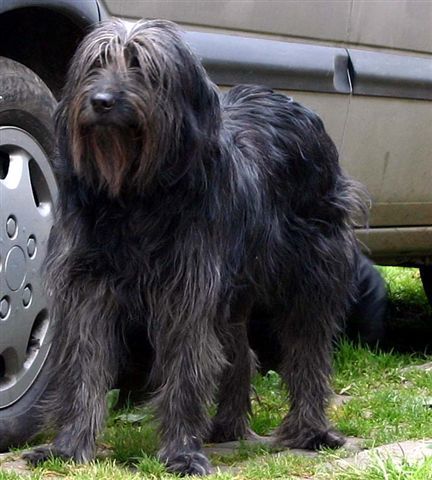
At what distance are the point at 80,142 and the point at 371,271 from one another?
353cm

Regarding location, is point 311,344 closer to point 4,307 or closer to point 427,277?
point 4,307

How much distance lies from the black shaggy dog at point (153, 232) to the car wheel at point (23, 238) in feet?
0.65

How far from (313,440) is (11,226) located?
147cm

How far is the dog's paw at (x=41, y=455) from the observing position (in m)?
4.57

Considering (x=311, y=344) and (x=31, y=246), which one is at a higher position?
(x=31, y=246)

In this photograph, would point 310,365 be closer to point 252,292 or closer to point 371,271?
point 252,292

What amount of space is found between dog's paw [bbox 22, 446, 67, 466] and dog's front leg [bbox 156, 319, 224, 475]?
0.36 m

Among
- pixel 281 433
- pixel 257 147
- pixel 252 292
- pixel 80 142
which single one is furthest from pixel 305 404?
pixel 80 142

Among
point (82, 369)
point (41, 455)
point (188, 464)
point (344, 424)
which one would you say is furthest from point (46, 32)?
point (344, 424)

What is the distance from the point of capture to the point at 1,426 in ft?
15.7

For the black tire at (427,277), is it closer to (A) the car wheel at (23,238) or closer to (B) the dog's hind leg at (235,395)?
(B) the dog's hind leg at (235,395)

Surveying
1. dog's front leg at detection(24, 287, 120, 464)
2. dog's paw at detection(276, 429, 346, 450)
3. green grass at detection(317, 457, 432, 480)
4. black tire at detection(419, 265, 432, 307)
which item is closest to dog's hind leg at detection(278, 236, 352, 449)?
dog's paw at detection(276, 429, 346, 450)

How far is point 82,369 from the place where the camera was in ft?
15.1

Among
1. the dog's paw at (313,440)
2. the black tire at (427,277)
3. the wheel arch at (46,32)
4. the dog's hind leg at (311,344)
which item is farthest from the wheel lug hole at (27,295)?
the black tire at (427,277)
